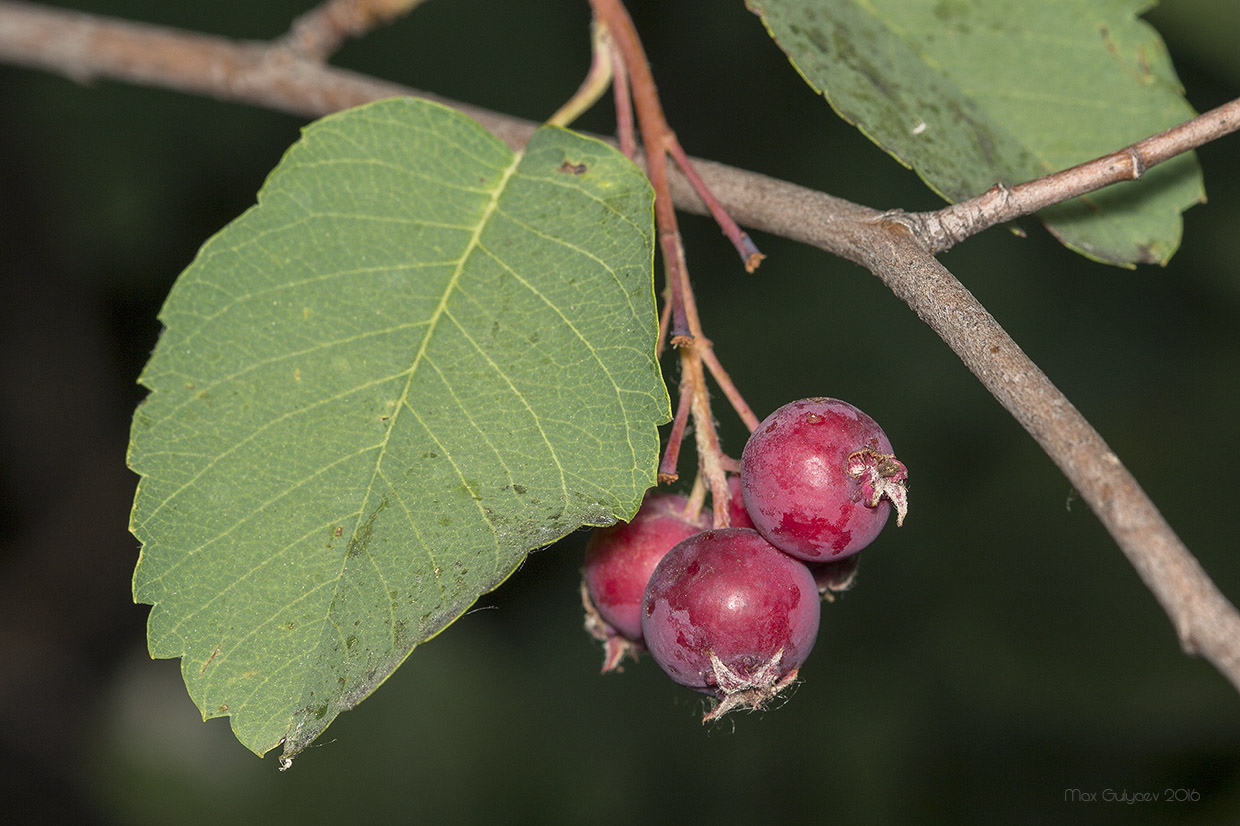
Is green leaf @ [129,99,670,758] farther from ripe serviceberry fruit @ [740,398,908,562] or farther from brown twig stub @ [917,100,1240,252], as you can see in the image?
brown twig stub @ [917,100,1240,252]

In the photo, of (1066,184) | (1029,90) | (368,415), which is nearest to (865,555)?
(1029,90)

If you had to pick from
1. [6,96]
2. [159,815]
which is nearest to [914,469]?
[159,815]

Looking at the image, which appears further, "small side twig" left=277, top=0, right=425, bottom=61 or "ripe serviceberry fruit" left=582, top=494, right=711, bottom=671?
"small side twig" left=277, top=0, right=425, bottom=61

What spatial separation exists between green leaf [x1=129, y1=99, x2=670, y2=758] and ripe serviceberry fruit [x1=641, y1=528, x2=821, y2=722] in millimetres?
112

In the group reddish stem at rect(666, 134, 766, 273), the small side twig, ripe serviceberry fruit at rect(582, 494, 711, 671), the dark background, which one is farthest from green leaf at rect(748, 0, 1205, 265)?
the dark background

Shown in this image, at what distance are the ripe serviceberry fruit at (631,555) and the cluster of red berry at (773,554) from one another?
0.08 metres

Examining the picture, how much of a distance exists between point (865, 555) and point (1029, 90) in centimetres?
223

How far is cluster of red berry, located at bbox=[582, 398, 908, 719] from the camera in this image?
43.9 inches

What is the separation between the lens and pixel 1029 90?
155 centimetres

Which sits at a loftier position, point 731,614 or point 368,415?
point 368,415

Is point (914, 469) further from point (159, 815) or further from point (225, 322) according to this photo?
point (159, 815)

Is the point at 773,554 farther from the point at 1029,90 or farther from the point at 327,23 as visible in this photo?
the point at 327,23

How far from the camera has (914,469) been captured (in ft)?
11.3

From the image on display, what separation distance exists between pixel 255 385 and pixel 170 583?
0.84 feet
